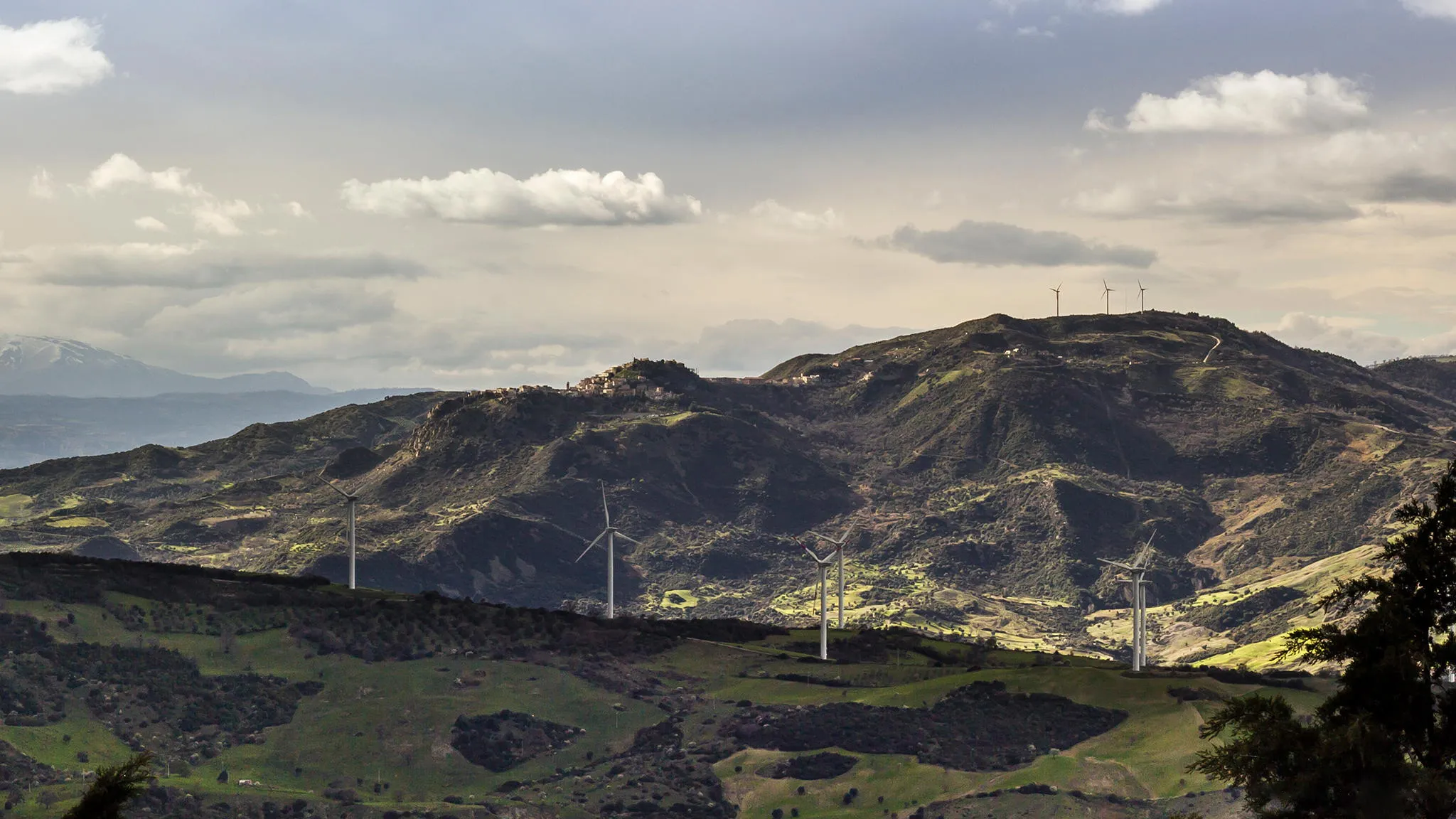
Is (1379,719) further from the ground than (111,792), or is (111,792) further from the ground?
(111,792)

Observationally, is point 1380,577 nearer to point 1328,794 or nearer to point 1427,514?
point 1427,514

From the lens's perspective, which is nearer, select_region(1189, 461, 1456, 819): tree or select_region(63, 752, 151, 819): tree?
select_region(63, 752, 151, 819): tree

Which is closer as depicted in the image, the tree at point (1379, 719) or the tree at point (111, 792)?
the tree at point (111, 792)

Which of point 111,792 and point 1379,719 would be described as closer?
point 111,792

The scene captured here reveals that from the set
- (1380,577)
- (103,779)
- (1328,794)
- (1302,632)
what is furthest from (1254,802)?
(103,779)
